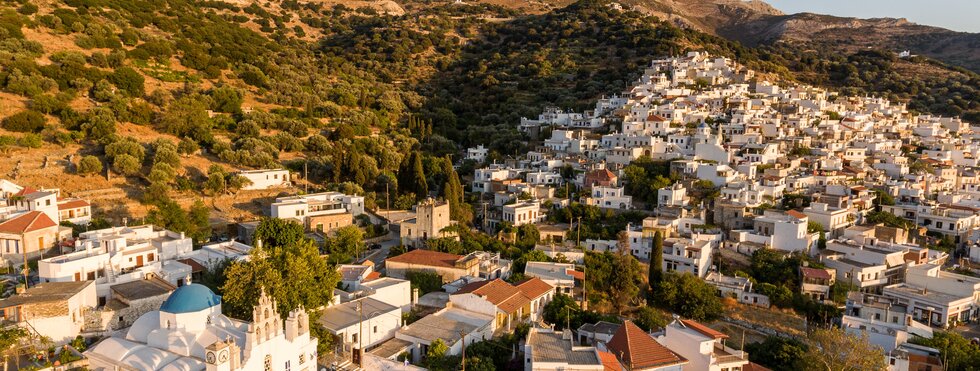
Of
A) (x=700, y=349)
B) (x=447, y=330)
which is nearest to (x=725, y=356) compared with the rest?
(x=700, y=349)

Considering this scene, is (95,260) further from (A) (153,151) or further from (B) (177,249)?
(A) (153,151)

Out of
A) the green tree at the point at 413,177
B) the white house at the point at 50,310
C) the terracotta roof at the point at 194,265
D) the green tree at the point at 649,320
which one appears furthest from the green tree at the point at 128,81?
the green tree at the point at 649,320

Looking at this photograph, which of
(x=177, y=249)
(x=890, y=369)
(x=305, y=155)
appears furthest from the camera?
(x=305, y=155)

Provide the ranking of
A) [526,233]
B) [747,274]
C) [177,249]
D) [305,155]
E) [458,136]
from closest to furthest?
[177,249] < [747,274] < [526,233] < [305,155] < [458,136]

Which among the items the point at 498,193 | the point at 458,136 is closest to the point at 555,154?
the point at 498,193

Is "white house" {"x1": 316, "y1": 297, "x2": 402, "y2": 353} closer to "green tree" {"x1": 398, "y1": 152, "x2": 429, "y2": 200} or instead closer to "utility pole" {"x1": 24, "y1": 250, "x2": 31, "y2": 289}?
"utility pole" {"x1": 24, "y1": 250, "x2": 31, "y2": 289}
